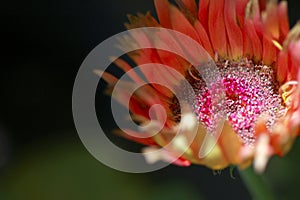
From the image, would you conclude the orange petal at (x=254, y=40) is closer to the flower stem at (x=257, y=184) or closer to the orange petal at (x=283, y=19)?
the orange petal at (x=283, y=19)

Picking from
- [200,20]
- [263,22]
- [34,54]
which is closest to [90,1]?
[34,54]

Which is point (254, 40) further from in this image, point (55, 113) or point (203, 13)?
point (55, 113)

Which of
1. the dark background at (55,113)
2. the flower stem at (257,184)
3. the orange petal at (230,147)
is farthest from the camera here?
the dark background at (55,113)

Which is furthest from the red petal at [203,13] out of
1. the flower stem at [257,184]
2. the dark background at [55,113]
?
the dark background at [55,113]

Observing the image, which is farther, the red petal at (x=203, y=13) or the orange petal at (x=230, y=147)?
the red petal at (x=203, y=13)

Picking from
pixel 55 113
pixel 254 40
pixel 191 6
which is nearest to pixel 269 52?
pixel 254 40

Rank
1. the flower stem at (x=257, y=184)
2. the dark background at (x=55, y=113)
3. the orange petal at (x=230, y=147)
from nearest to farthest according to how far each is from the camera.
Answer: the orange petal at (x=230, y=147)
the flower stem at (x=257, y=184)
the dark background at (x=55, y=113)

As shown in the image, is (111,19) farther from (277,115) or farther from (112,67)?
(277,115)

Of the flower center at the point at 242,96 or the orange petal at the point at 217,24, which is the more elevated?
the orange petal at the point at 217,24
